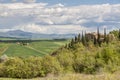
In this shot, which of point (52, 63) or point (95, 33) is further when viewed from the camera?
point (95, 33)

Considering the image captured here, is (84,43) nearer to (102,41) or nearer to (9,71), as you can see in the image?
(102,41)

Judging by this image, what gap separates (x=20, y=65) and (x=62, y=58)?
2083cm

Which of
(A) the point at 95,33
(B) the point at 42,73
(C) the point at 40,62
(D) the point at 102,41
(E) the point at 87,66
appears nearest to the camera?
(B) the point at 42,73

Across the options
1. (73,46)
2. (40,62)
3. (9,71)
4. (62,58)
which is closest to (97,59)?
(62,58)

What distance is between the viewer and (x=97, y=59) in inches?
3482

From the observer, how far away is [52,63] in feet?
252

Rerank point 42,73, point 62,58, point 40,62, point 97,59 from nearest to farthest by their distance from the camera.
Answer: point 42,73 → point 40,62 → point 97,59 → point 62,58

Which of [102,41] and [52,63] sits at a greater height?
[52,63]

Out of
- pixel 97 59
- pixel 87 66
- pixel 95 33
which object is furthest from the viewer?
pixel 95 33

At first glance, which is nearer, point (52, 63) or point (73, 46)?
point (52, 63)

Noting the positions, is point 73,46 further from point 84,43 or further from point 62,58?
point 62,58

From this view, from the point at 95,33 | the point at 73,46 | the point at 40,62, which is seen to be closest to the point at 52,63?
the point at 40,62

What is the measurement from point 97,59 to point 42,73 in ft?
79.1

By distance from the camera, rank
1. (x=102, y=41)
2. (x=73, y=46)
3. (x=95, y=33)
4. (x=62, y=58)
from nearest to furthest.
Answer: (x=62, y=58) → (x=73, y=46) → (x=102, y=41) → (x=95, y=33)
